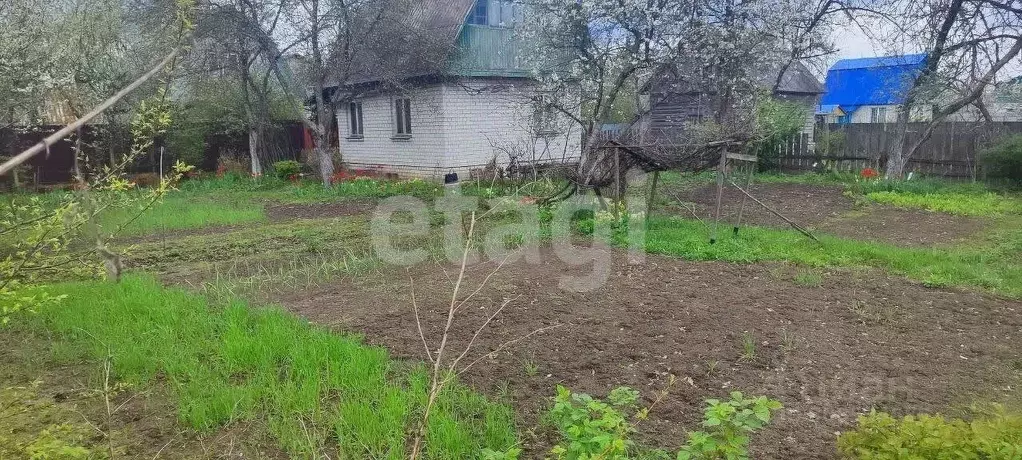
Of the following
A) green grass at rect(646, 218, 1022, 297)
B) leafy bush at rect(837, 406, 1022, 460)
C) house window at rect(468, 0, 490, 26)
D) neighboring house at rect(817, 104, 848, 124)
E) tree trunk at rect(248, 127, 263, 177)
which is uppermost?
house window at rect(468, 0, 490, 26)

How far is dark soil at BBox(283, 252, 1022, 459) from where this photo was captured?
10.5 ft

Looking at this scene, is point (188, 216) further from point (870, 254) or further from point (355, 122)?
point (870, 254)

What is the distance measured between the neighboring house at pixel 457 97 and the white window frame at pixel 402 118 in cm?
2

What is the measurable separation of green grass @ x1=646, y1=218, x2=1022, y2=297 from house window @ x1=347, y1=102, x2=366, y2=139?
11.1m

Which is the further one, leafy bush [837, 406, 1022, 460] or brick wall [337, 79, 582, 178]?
brick wall [337, 79, 582, 178]

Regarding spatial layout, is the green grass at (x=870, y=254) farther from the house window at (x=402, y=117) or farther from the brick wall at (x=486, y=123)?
the house window at (x=402, y=117)

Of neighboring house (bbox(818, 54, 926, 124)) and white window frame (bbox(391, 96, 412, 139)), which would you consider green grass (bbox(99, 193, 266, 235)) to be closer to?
white window frame (bbox(391, 96, 412, 139))

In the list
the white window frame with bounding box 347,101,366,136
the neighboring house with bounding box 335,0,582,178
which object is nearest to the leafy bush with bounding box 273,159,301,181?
the neighboring house with bounding box 335,0,582,178

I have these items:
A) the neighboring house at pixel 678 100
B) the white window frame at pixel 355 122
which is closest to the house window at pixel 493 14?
the neighboring house at pixel 678 100

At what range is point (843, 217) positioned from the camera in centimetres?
930

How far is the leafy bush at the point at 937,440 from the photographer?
6.57ft

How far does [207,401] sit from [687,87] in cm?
1124

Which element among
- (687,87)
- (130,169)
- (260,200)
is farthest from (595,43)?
(130,169)

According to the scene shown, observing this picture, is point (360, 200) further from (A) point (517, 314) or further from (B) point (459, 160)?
(A) point (517, 314)
